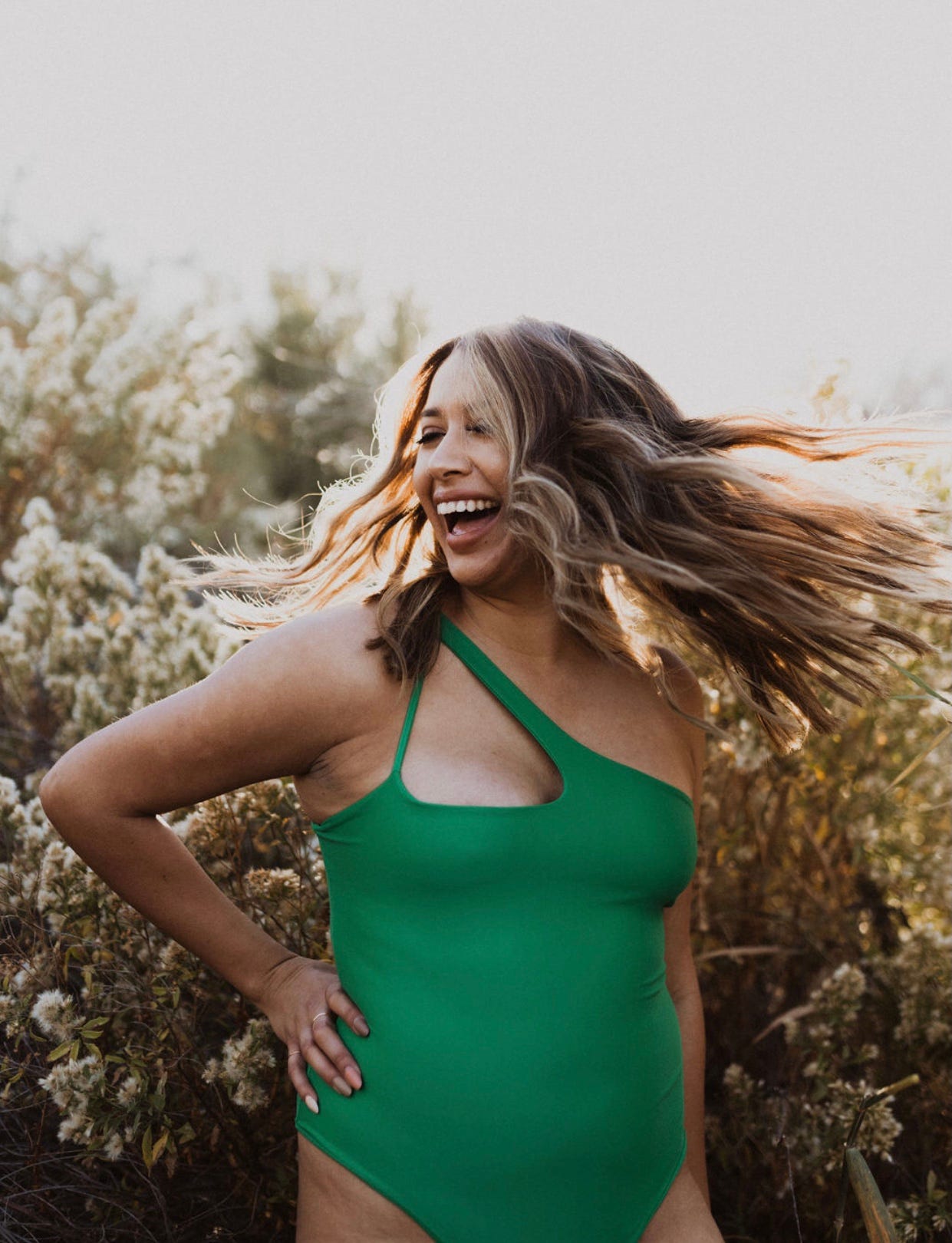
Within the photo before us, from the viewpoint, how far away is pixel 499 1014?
1.62m

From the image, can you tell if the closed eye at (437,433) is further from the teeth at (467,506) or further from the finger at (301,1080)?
the finger at (301,1080)

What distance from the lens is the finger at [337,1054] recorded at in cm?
167

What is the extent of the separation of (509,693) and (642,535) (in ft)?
1.17

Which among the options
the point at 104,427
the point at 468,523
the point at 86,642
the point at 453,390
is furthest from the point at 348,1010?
the point at 104,427

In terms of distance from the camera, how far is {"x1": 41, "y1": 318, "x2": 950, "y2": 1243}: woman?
162 centimetres

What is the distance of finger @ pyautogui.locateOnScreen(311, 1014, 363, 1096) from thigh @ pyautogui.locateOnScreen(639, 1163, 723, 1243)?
0.52 m

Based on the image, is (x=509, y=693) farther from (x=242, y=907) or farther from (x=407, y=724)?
(x=242, y=907)

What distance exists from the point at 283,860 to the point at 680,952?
1.00m

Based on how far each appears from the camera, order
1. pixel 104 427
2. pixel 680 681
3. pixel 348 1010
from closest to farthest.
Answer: pixel 348 1010
pixel 680 681
pixel 104 427

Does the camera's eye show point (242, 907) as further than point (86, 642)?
No

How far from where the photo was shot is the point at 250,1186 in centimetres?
219

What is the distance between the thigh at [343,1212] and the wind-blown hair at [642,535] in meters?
0.74

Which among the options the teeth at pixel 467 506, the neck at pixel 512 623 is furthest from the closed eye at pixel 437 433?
the neck at pixel 512 623

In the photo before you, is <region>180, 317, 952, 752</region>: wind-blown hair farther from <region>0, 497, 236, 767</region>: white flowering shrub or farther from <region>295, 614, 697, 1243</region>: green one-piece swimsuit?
<region>0, 497, 236, 767</region>: white flowering shrub
